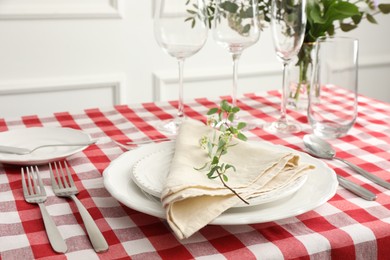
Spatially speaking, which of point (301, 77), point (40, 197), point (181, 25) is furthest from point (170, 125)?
point (40, 197)

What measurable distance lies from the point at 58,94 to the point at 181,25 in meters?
1.46

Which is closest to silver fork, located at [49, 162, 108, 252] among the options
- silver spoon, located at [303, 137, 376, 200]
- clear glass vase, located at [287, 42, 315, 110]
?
silver spoon, located at [303, 137, 376, 200]

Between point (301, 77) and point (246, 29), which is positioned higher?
point (246, 29)

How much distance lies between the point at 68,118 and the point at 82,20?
3.91 feet

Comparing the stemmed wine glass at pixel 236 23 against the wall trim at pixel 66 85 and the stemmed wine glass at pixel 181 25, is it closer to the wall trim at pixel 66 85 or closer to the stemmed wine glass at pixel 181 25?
the stemmed wine glass at pixel 181 25

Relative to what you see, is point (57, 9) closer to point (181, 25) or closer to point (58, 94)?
point (58, 94)

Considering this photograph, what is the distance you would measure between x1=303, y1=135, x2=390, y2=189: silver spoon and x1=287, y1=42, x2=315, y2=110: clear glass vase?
0.86ft

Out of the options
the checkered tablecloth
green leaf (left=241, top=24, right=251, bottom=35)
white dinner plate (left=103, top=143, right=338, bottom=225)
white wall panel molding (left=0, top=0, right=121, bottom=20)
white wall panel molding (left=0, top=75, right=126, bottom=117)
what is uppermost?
white wall panel molding (left=0, top=0, right=121, bottom=20)

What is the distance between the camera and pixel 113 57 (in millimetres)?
2561

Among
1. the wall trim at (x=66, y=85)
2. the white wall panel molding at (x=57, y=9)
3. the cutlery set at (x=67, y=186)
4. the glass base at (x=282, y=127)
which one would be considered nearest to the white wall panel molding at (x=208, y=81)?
the wall trim at (x=66, y=85)

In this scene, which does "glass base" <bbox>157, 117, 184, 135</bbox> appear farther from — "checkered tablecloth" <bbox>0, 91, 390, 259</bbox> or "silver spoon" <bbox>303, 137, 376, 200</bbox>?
"silver spoon" <bbox>303, 137, 376, 200</bbox>

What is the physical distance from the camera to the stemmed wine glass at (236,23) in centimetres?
114

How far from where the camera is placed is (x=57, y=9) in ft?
7.82

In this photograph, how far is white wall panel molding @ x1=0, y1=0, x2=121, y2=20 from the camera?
2312 mm
